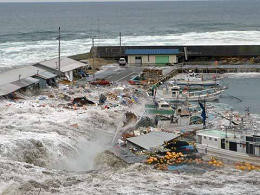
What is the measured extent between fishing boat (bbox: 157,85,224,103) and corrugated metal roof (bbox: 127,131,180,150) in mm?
8316

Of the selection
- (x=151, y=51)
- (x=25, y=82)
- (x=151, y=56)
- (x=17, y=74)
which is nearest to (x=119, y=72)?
(x=151, y=56)

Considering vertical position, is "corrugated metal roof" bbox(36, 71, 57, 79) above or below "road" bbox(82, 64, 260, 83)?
above

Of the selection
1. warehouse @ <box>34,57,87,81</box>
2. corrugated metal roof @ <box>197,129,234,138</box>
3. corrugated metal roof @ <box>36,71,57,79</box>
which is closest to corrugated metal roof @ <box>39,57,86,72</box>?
warehouse @ <box>34,57,87,81</box>

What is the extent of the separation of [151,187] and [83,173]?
10.7ft

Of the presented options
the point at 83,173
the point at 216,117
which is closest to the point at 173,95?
the point at 216,117

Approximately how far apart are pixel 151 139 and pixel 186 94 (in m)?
10.5

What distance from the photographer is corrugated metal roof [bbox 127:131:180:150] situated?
82.8ft

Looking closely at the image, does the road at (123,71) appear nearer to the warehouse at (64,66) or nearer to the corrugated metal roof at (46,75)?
the warehouse at (64,66)

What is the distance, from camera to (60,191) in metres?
20.2

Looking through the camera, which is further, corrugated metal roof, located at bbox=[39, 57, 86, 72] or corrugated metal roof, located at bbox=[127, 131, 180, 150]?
corrugated metal roof, located at bbox=[39, 57, 86, 72]

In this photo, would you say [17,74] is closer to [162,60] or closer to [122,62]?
[122,62]

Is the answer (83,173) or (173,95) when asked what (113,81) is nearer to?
(173,95)

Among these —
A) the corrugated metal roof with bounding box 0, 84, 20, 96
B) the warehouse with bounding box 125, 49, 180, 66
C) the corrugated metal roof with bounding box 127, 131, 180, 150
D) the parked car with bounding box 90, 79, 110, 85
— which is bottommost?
the corrugated metal roof with bounding box 127, 131, 180, 150

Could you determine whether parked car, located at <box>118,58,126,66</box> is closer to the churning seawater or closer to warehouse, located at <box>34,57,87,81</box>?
warehouse, located at <box>34,57,87,81</box>
